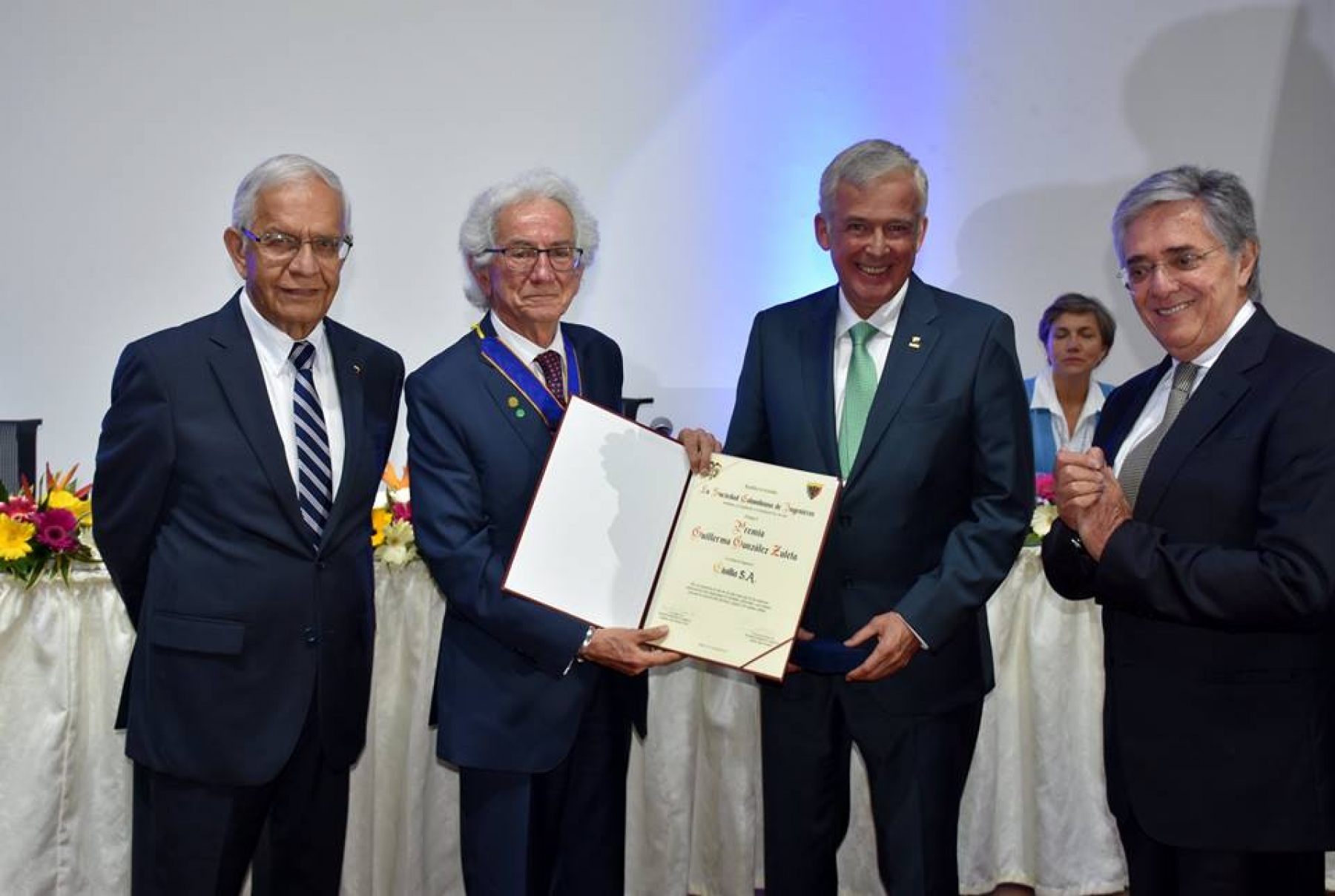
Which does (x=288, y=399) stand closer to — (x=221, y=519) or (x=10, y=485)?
(x=221, y=519)

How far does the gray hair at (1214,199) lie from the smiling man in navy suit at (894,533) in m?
0.38

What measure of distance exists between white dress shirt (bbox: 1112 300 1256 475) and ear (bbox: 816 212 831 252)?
69cm

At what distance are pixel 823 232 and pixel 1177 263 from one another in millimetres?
685

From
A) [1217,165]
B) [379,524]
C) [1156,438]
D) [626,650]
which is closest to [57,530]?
[379,524]

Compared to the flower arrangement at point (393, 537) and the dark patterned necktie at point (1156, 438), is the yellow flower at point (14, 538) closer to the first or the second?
the flower arrangement at point (393, 537)

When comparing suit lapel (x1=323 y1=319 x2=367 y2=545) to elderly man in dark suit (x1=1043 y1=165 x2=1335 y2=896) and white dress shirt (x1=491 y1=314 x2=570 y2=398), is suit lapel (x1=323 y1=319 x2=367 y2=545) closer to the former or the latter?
white dress shirt (x1=491 y1=314 x2=570 y2=398)

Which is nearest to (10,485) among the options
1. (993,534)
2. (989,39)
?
(993,534)

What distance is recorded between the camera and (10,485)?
4.24 meters

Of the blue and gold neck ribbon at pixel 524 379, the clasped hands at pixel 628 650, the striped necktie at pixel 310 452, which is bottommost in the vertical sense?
the clasped hands at pixel 628 650

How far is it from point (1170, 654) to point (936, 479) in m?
0.51

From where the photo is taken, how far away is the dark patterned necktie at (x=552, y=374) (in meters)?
2.26

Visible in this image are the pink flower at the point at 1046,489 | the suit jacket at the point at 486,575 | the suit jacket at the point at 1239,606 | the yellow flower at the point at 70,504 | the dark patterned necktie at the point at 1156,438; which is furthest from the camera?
the pink flower at the point at 1046,489

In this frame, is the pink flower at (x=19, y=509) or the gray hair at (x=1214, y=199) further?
the pink flower at (x=19, y=509)

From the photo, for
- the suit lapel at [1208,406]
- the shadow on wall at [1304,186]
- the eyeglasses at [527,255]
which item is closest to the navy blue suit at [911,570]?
the suit lapel at [1208,406]
